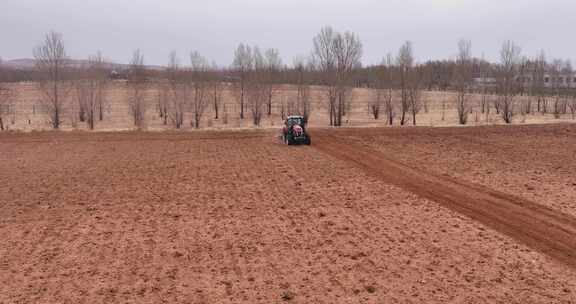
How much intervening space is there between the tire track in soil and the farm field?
0.06 metres

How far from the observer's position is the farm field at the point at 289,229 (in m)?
6.92

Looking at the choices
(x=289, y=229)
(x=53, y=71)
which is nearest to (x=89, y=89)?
(x=53, y=71)

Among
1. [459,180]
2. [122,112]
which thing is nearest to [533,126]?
[459,180]

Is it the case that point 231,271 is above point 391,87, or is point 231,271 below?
below

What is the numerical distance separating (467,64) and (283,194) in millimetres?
42734

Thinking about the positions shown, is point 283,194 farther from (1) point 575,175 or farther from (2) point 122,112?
(2) point 122,112

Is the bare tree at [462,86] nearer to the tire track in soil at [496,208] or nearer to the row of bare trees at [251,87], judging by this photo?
the row of bare trees at [251,87]

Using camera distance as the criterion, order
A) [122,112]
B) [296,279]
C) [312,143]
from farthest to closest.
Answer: [122,112] → [312,143] → [296,279]

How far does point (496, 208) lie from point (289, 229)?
5.65 meters

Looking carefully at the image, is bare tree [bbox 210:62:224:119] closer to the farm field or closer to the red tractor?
the red tractor

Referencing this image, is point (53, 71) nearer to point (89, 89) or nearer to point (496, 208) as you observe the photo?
point (89, 89)

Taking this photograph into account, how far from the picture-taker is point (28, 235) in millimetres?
9367

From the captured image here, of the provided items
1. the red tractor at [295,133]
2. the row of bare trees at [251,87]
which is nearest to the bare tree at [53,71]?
the row of bare trees at [251,87]

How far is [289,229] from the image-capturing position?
9.77m
